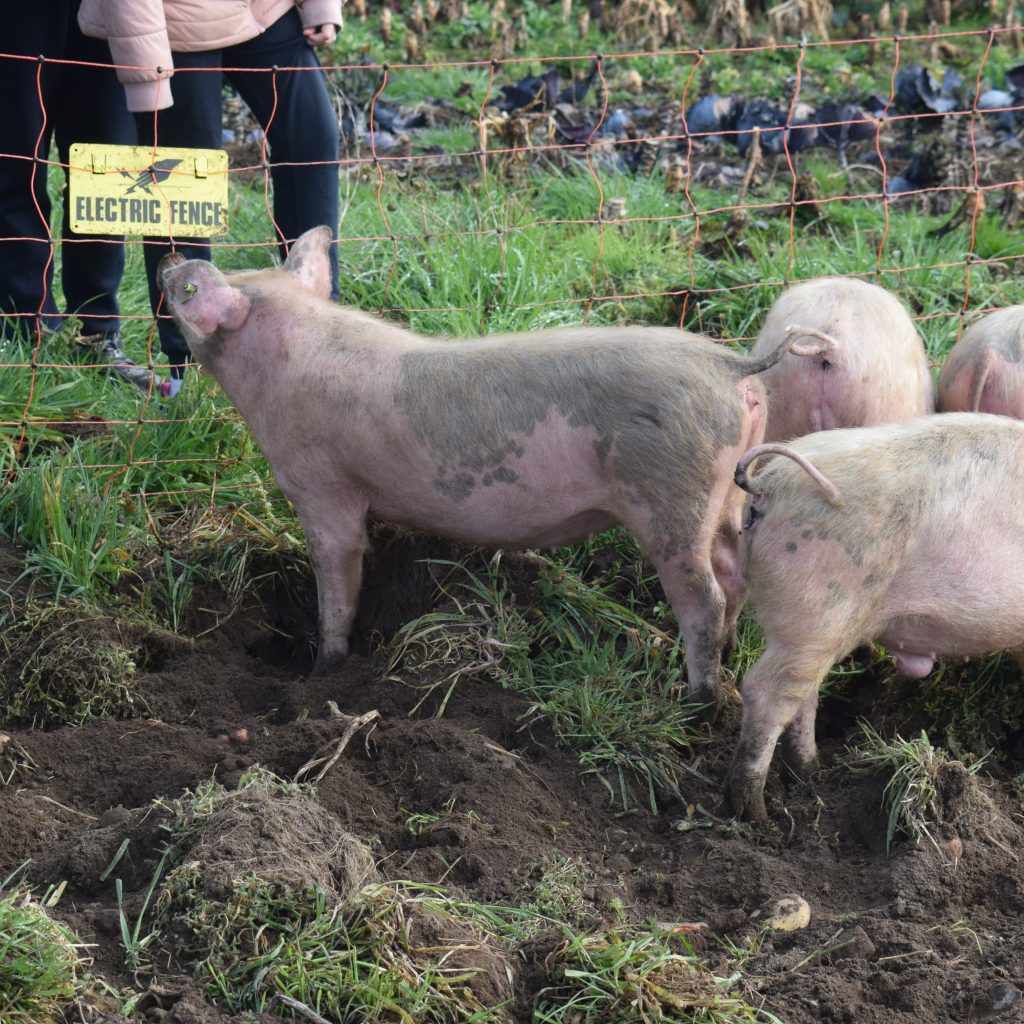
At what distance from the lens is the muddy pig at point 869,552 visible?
10.6 feet

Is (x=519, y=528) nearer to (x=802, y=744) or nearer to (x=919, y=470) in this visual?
(x=802, y=744)

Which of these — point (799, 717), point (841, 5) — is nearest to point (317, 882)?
point (799, 717)

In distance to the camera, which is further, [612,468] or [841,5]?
[841,5]

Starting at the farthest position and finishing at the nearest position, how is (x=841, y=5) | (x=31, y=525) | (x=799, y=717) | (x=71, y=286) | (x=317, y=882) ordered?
(x=841, y=5), (x=71, y=286), (x=31, y=525), (x=799, y=717), (x=317, y=882)

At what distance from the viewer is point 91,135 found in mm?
5125

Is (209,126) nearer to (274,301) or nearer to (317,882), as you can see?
(274,301)

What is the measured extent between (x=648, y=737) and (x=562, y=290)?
240 cm

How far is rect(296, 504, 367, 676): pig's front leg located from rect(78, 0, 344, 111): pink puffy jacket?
150 centimetres

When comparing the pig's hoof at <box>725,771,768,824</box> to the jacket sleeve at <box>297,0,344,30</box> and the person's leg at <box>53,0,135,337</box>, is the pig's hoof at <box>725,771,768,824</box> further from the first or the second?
the jacket sleeve at <box>297,0,344,30</box>

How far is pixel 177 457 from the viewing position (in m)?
4.64

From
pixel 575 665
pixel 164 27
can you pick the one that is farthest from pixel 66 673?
pixel 164 27

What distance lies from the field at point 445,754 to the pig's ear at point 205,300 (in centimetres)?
73

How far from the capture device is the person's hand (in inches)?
190

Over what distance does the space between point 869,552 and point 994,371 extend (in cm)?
113
